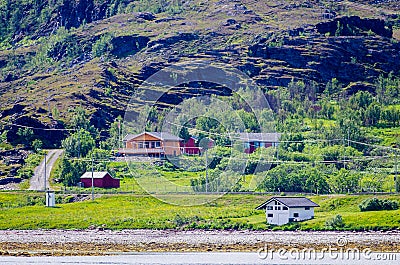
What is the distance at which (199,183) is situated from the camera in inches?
3755

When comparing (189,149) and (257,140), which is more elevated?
(257,140)

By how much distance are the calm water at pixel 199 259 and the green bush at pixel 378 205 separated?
19727 millimetres

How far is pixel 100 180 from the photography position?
101812 millimetres

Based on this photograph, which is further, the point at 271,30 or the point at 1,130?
the point at 271,30

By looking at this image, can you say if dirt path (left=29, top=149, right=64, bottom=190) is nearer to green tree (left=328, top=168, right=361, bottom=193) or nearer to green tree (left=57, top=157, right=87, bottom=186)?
green tree (left=57, top=157, right=87, bottom=186)

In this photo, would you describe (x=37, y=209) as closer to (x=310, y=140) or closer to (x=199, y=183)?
(x=199, y=183)

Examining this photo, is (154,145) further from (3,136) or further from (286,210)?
(286,210)

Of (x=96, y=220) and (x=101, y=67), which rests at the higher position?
(x=101, y=67)

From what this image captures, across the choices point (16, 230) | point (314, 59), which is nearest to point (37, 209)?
point (16, 230)

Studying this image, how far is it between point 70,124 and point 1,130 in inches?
415

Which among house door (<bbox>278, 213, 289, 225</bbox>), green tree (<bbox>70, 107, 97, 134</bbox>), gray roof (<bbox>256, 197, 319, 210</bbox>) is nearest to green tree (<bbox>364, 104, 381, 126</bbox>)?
green tree (<bbox>70, 107, 97, 134</bbox>)

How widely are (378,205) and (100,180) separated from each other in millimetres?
34366

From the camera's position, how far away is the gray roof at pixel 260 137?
124312 mm

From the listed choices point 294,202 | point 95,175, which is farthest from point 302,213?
point 95,175
